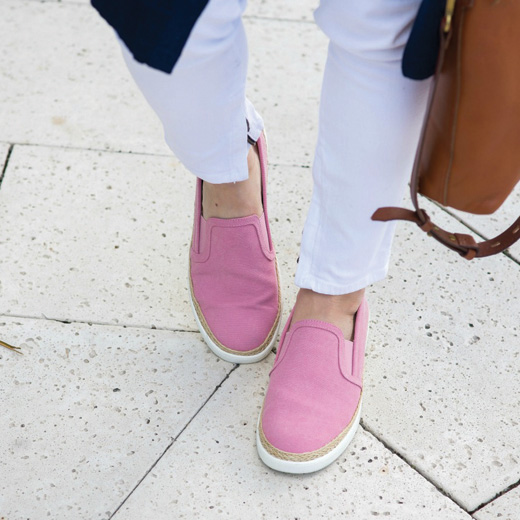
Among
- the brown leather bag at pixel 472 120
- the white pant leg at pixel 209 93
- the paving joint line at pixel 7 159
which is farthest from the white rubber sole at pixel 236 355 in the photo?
the paving joint line at pixel 7 159

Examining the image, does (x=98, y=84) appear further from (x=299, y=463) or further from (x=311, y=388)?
(x=299, y=463)

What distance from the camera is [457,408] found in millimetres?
1428

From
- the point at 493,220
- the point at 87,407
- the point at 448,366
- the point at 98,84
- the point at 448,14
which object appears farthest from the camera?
the point at 98,84

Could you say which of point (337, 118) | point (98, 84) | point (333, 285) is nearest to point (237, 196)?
point (333, 285)

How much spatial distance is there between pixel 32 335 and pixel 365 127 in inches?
34.4

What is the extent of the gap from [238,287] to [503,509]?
0.67m

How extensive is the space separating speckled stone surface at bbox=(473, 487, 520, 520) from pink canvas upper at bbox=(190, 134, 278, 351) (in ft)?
1.76

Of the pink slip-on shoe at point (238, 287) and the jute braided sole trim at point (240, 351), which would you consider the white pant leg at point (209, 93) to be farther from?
the jute braided sole trim at point (240, 351)

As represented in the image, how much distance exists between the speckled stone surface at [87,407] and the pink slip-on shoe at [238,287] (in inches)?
2.5

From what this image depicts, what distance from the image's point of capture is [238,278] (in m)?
1.48

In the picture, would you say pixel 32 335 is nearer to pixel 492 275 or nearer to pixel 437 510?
pixel 437 510

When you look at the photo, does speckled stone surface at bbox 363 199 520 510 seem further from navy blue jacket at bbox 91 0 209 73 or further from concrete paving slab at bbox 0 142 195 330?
navy blue jacket at bbox 91 0 209 73

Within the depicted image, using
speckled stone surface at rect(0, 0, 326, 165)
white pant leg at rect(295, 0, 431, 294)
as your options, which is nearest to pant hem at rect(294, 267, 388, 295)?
white pant leg at rect(295, 0, 431, 294)

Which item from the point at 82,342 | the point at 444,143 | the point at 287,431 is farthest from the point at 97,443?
the point at 444,143
